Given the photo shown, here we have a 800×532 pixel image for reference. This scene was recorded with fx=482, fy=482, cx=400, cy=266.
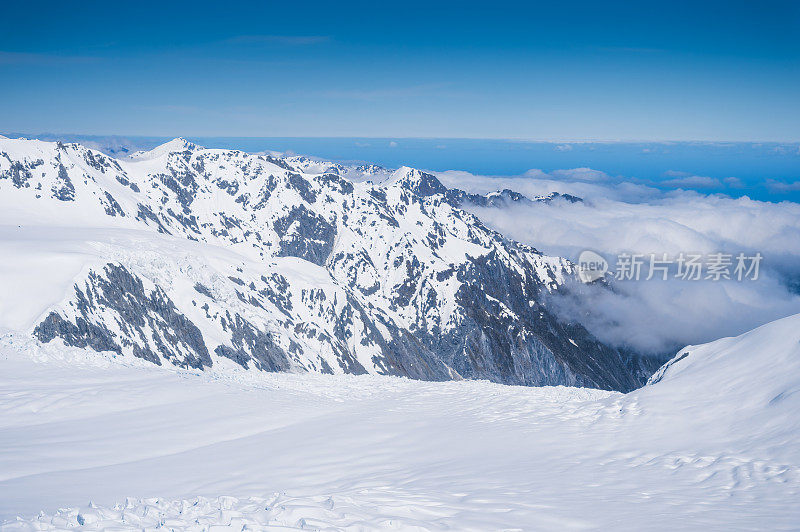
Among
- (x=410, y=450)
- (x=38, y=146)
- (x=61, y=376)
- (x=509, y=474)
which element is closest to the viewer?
(x=509, y=474)

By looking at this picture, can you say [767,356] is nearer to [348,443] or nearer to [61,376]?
[348,443]

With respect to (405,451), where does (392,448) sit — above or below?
below

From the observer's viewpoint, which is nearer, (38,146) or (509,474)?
(509,474)

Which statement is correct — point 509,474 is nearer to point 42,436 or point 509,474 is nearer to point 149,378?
point 42,436

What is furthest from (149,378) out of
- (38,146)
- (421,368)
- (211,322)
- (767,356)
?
(38,146)

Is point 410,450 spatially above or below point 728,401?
below

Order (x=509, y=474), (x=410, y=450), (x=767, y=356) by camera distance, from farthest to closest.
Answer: (x=767, y=356)
(x=410, y=450)
(x=509, y=474)

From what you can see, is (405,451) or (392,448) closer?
(405,451)

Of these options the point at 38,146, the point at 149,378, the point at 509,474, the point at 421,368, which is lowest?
the point at 421,368
